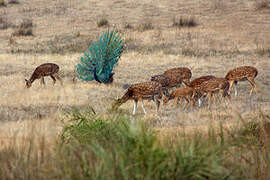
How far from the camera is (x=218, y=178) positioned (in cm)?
483

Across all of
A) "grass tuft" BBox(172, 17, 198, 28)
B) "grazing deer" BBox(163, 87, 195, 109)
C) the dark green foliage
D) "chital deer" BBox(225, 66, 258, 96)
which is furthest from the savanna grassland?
"chital deer" BBox(225, 66, 258, 96)

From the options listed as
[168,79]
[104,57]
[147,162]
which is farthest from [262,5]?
[147,162]

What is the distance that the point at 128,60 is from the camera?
2252 centimetres

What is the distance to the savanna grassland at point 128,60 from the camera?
21.1 ft

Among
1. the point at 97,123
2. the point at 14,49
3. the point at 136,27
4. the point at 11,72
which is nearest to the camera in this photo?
the point at 97,123

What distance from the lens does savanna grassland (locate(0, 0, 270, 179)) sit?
21.1 ft

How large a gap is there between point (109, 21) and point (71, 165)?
2807 centimetres

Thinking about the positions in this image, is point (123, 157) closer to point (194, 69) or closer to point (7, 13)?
point (194, 69)

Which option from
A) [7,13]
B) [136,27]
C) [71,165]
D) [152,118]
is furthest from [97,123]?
[7,13]

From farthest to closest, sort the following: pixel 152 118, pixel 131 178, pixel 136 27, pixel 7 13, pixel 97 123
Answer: pixel 7 13 → pixel 136 27 → pixel 152 118 → pixel 97 123 → pixel 131 178

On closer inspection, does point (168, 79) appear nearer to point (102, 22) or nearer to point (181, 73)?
point (181, 73)

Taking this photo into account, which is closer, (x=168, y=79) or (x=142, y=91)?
(x=142, y=91)

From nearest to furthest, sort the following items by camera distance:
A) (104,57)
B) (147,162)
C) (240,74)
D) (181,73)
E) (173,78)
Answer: (147,162) < (173,78) < (181,73) < (240,74) < (104,57)

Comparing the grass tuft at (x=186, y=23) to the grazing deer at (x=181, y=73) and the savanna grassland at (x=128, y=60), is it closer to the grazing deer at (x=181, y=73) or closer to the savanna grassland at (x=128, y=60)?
the savanna grassland at (x=128, y=60)
